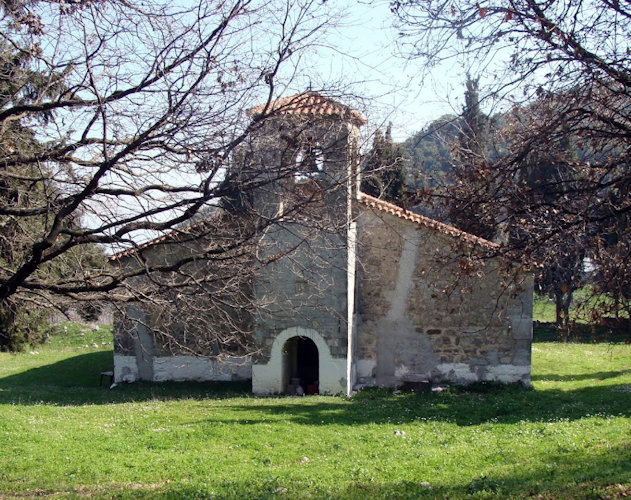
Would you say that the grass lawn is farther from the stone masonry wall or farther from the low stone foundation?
the stone masonry wall

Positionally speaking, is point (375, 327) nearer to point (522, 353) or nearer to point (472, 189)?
point (522, 353)

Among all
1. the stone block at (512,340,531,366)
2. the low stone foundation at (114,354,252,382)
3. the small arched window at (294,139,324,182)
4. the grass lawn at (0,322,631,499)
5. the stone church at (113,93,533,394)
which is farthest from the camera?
the low stone foundation at (114,354,252,382)

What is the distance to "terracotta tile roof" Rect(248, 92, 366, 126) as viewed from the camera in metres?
5.70

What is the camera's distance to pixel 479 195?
6547 mm

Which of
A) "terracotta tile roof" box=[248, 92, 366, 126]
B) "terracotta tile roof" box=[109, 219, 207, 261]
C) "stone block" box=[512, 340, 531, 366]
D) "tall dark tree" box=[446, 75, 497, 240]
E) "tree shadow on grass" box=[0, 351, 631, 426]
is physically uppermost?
"terracotta tile roof" box=[248, 92, 366, 126]

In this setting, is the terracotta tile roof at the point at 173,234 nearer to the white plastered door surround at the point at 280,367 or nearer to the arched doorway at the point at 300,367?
the white plastered door surround at the point at 280,367

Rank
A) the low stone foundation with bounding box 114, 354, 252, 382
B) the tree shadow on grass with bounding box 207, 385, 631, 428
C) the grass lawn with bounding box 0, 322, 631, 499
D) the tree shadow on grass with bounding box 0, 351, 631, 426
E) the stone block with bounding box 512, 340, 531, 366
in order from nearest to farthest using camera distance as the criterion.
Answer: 1. the grass lawn with bounding box 0, 322, 631, 499
2. the tree shadow on grass with bounding box 207, 385, 631, 428
3. the tree shadow on grass with bounding box 0, 351, 631, 426
4. the stone block with bounding box 512, 340, 531, 366
5. the low stone foundation with bounding box 114, 354, 252, 382

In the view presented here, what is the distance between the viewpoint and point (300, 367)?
1845 cm

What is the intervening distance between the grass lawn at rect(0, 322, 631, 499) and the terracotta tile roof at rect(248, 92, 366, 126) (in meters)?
3.92

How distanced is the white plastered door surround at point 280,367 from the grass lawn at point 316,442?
680 millimetres

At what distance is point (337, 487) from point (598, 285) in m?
3.53

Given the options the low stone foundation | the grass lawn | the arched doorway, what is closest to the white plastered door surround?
the arched doorway

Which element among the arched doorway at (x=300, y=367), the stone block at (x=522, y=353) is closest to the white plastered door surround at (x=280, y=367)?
the arched doorway at (x=300, y=367)

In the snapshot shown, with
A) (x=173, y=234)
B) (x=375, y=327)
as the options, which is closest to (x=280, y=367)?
(x=375, y=327)
